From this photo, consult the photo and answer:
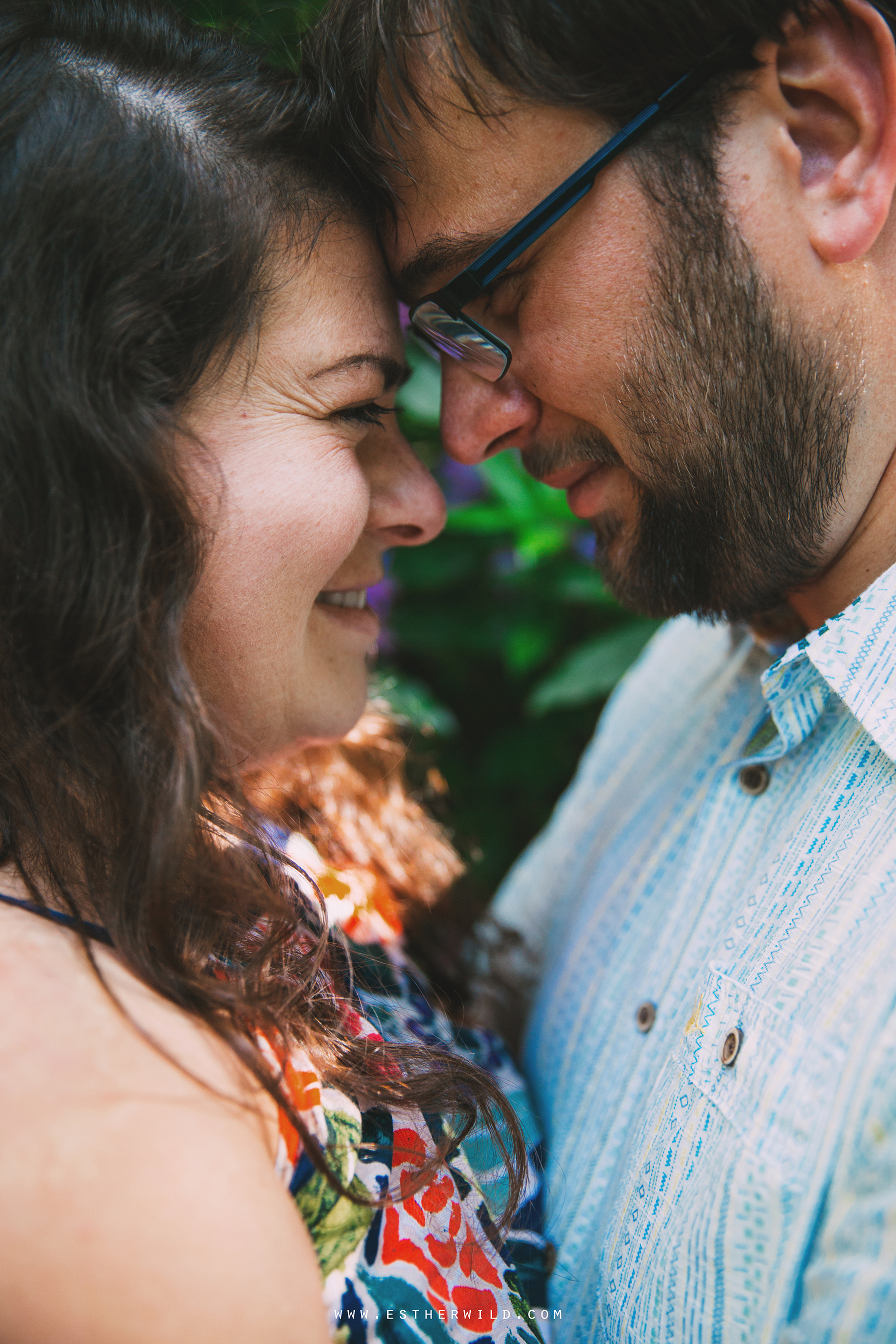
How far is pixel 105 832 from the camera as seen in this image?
1104mm

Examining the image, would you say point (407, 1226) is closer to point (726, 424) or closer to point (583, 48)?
point (726, 424)

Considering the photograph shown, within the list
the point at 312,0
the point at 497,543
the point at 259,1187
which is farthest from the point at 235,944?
the point at 312,0

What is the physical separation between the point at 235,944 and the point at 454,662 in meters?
1.69

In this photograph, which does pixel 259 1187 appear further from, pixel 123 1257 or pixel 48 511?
pixel 48 511

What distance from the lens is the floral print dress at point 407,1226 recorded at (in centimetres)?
93

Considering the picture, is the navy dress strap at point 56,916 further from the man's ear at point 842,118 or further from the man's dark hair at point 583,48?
the man's ear at point 842,118

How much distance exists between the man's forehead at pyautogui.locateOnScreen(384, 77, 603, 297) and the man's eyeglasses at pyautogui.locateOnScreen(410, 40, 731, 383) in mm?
26

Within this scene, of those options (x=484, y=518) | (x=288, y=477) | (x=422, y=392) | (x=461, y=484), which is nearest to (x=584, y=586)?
(x=484, y=518)

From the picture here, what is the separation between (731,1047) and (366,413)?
1101 millimetres

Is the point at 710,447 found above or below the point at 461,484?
above

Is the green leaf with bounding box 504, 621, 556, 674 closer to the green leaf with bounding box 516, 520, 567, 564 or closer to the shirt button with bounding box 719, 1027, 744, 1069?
the green leaf with bounding box 516, 520, 567, 564

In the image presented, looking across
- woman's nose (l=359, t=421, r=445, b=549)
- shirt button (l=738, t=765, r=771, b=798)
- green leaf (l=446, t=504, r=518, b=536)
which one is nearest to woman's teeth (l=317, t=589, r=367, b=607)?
woman's nose (l=359, t=421, r=445, b=549)

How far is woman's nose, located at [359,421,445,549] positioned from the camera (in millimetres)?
1508

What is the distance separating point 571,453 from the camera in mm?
1455
